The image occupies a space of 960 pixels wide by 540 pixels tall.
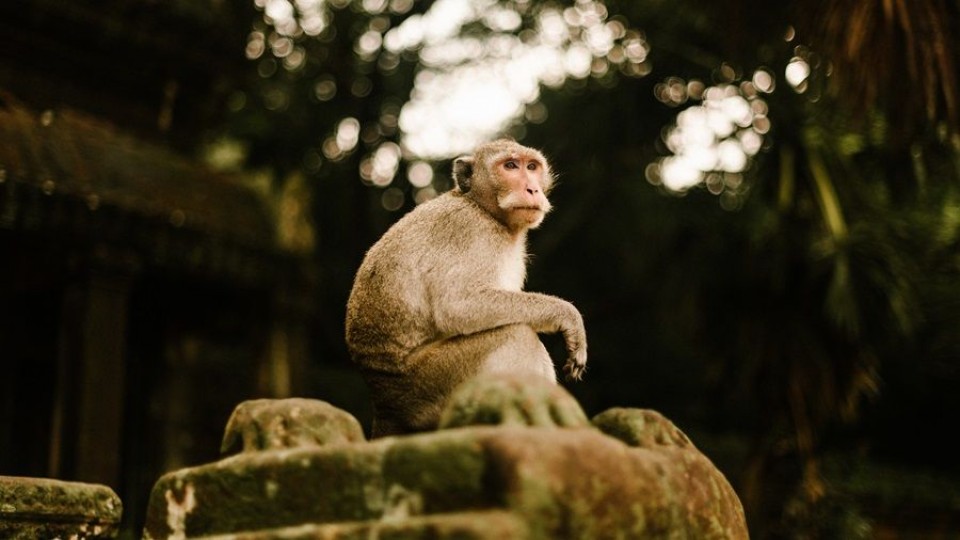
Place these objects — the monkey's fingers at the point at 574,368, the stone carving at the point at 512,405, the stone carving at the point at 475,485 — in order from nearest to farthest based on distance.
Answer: the stone carving at the point at 475,485 → the stone carving at the point at 512,405 → the monkey's fingers at the point at 574,368

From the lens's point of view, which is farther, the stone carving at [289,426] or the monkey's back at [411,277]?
the monkey's back at [411,277]

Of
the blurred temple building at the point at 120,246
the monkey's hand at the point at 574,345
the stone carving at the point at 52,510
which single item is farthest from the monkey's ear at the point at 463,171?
the blurred temple building at the point at 120,246

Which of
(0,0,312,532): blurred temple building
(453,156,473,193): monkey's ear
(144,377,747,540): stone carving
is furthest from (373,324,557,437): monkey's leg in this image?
(0,0,312,532): blurred temple building

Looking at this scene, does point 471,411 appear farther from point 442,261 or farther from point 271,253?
point 271,253

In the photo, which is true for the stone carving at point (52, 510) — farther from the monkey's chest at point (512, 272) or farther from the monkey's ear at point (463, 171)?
the monkey's ear at point (463, 171)

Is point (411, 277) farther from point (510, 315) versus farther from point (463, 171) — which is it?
point (463, 171)

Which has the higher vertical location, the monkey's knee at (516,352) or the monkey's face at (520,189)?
the monkey's face at (520,189)

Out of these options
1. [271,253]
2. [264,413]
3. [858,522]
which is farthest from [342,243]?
[264,413]

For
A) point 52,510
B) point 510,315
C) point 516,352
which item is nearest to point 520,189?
point 510,315

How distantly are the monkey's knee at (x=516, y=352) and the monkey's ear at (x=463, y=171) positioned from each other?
2.76 feet

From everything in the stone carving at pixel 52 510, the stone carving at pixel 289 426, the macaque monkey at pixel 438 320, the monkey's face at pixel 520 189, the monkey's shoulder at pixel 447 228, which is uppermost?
the monkey's face at pixel 520 189

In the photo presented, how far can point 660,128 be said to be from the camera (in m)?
17.4

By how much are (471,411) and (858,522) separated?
27.0 ft

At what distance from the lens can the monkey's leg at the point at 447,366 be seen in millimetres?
4148
